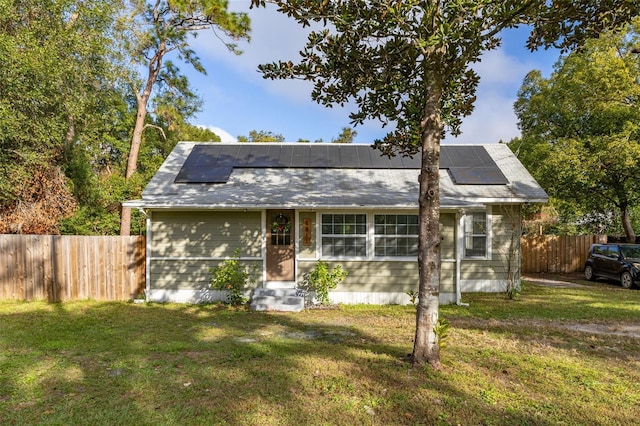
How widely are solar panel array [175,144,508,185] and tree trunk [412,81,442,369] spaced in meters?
6.62

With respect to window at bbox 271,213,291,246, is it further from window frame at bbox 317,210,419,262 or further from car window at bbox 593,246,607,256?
car window at bbox 593,246,607,256

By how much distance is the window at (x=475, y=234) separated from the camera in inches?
423

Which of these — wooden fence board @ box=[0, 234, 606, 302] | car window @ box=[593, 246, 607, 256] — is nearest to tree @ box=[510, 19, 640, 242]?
car window @ box=[593, 246, 607, 256]

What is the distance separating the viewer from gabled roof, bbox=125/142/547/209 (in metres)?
9.45

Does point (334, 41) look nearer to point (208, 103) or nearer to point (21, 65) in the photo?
point (21, 65)

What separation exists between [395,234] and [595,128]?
12955mm

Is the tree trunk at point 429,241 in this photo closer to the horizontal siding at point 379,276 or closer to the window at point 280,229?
the horizontal siding at point 379,276

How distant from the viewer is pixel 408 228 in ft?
31.7

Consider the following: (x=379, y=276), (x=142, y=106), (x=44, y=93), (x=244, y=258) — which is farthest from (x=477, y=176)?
(x=142, y=106)

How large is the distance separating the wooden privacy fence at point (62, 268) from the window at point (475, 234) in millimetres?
9112

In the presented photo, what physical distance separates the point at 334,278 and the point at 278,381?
4.93m

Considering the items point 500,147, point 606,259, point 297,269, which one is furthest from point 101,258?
point 606,259

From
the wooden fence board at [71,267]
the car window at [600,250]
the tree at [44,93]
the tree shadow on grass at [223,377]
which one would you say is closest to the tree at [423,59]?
the tree shadow on grass at [223,377]

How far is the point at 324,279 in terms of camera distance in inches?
355
